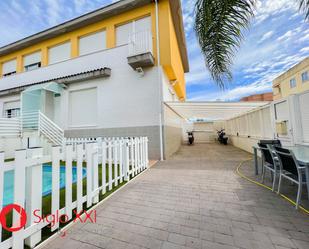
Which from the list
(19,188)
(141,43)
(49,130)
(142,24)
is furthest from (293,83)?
(19,188)

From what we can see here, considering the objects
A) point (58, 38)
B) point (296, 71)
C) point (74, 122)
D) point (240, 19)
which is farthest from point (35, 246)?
point (296, 71)

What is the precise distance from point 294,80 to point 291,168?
1195 inches

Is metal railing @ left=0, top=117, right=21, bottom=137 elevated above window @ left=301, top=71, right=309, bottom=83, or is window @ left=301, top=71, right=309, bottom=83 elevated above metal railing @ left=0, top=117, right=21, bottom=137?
window @ left=301, top=71, right=309, bottom=83

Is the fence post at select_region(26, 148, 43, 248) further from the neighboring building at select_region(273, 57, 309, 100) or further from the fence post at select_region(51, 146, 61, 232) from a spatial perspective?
the neighboring building at select_region(273, 57, 309, 100)

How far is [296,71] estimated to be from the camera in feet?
81.9

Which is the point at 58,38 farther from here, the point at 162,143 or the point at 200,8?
the point at 200,8

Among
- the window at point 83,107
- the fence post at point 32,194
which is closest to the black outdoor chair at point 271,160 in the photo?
the fence post at point 32,194

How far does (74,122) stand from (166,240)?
37.6 feet

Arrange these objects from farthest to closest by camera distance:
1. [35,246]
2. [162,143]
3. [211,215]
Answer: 1. [162,143]
2. [211,215]
3. [35,246]

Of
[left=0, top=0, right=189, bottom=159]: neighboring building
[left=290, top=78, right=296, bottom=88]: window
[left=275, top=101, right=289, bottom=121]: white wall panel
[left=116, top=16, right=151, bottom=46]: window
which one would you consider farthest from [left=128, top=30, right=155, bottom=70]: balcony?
[left=290, top=78, right=296, bottom=88]: window

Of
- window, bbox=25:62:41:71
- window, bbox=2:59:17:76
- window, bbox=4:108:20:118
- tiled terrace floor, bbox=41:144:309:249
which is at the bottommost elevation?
tiled terrace floor, bbox=41:144:309:249

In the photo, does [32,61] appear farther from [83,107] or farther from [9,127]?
[83,107]

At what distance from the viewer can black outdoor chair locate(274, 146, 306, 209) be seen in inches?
130

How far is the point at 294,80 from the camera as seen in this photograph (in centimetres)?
2553
